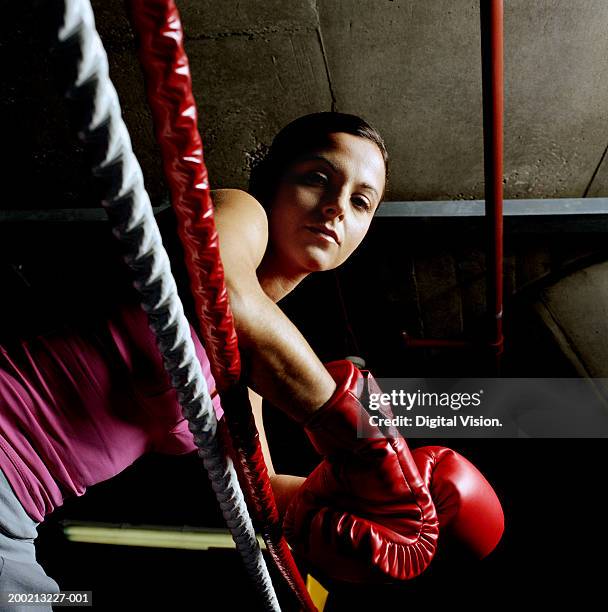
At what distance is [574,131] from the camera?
1947 millimetres

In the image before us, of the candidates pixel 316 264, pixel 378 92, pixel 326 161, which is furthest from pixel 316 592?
pixel 378 92

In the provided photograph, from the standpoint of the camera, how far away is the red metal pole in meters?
1.13

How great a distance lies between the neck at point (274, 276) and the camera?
1.12 meters

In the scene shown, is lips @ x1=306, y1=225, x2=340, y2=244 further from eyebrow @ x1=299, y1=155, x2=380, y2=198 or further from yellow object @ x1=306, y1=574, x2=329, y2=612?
yellow object @ x1=306, y1=574, x2=329, y2=612

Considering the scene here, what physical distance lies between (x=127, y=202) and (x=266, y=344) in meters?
0.44

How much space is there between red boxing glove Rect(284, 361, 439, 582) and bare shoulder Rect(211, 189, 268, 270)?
30cm

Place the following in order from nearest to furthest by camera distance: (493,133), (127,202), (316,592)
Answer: (127,202) < (493,133) < (316,592)

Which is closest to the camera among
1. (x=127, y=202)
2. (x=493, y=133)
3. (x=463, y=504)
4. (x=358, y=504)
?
(x=127, y=202)

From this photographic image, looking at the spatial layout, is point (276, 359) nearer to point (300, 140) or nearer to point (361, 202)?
point (361, 202)

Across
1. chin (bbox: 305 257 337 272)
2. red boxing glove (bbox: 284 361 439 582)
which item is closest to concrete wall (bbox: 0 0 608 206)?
chin (bbox: 305 257 337 272)

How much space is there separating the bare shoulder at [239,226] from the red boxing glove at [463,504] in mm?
746

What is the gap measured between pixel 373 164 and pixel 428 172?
1.01 metres

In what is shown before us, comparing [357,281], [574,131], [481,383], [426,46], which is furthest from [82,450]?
[481,383]

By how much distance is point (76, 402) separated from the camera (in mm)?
775
